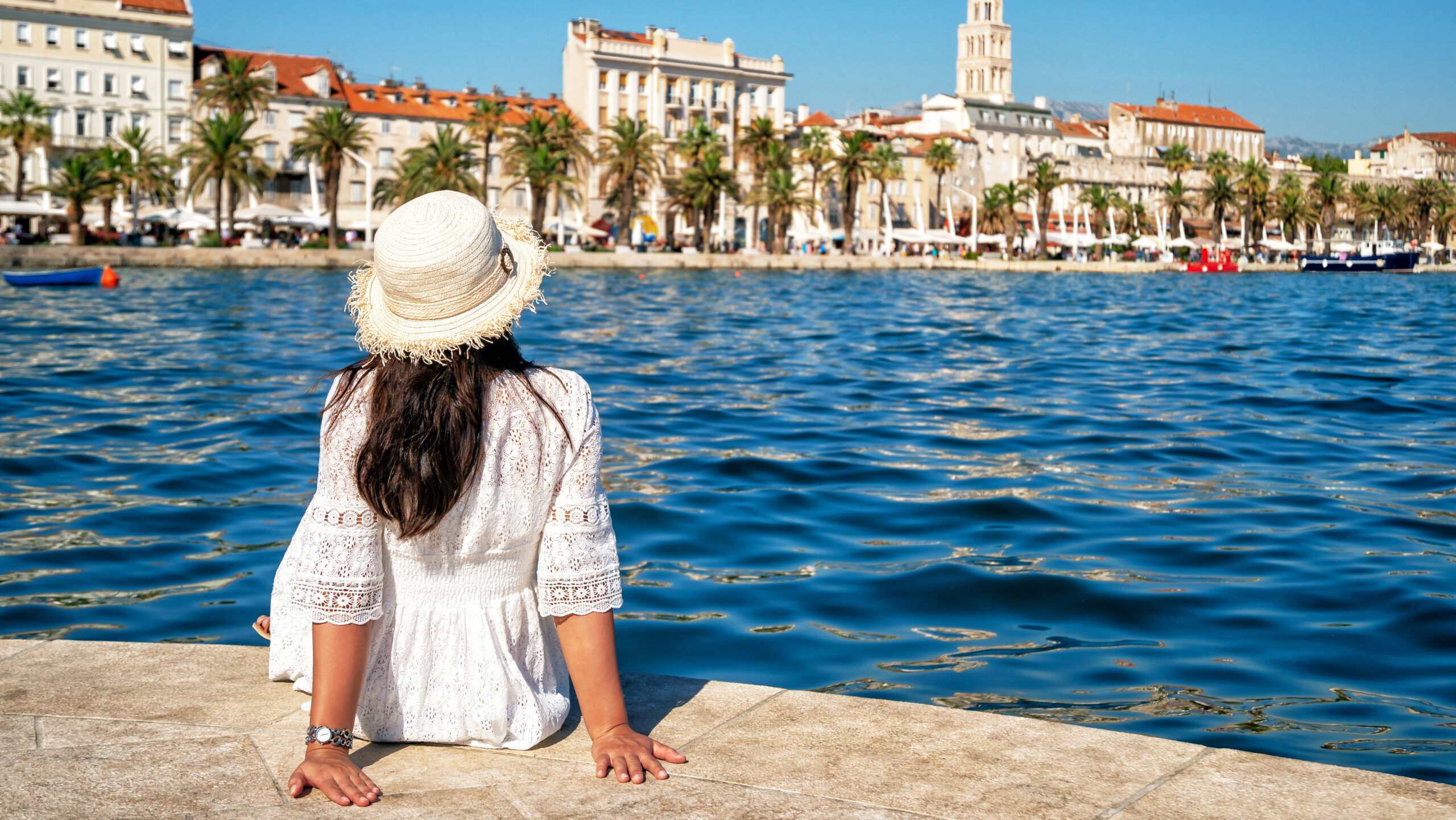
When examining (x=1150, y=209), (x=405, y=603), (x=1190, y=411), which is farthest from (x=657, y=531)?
(x=1150, y=209)

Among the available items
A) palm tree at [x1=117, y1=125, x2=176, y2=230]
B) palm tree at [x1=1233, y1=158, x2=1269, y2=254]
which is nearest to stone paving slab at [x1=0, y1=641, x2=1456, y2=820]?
palm tree at [x1=117, y1=125, x2=176, y2=230]

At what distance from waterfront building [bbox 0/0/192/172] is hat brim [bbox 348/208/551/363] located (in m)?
77.3

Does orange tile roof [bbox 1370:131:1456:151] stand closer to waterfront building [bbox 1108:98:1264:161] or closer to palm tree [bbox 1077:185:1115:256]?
waterfront building [bbox 1108:98:1264:161]

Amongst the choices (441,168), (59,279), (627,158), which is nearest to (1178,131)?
(627,158)

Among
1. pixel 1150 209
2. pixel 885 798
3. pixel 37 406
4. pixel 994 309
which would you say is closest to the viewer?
pixel 885 798

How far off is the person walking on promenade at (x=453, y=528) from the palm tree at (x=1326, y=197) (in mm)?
125895

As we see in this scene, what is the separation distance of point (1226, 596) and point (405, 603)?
16.1ft

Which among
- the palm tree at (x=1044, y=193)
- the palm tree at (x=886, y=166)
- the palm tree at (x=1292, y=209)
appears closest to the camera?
the palm tree at (x=886, y=166)

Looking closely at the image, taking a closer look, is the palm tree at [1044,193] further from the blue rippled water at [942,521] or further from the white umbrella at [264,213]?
the blue rippled water at [942,521]

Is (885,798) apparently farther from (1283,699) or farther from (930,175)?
(930,175)

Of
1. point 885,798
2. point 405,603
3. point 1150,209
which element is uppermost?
point 1150,209

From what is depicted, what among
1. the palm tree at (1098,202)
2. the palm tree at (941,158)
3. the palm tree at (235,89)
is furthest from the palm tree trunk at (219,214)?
the palm tree at (1098,202)

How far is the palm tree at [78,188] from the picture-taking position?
55.1 metres

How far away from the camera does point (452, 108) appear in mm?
87562
